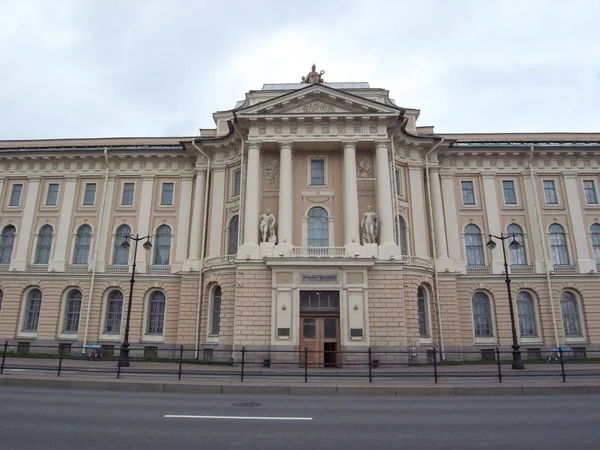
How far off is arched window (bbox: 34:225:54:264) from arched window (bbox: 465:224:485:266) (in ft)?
105

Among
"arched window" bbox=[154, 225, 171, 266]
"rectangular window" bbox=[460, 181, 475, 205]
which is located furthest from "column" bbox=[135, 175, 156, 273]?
"rectangular window" bbox=[460, 181, 475, 205]

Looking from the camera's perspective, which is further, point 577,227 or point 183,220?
point 183,220

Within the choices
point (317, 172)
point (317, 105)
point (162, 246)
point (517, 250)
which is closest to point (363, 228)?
point (317, 172)

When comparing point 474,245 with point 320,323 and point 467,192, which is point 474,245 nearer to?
point 467,192

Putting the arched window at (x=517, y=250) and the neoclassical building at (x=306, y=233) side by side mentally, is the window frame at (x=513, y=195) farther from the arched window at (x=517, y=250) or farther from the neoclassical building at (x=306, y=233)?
the arched window at (x=517, y=250)

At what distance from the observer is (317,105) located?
27.8m

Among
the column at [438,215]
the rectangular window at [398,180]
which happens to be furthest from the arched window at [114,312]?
the column at [438,215]

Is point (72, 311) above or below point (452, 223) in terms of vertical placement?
below

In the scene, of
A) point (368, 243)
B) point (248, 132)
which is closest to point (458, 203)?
point (368, 243)

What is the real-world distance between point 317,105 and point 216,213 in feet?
33.4

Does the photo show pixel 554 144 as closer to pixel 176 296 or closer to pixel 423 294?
pixel 423 294

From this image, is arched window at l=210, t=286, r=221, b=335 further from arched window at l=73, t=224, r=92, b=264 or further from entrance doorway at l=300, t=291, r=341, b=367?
arched window at l=73, t=224, r=92, b=264

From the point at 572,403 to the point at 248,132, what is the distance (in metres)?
23.0

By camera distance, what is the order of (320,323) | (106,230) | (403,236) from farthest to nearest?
1. (106,230)
2. (403,236)
3. (320,323)
